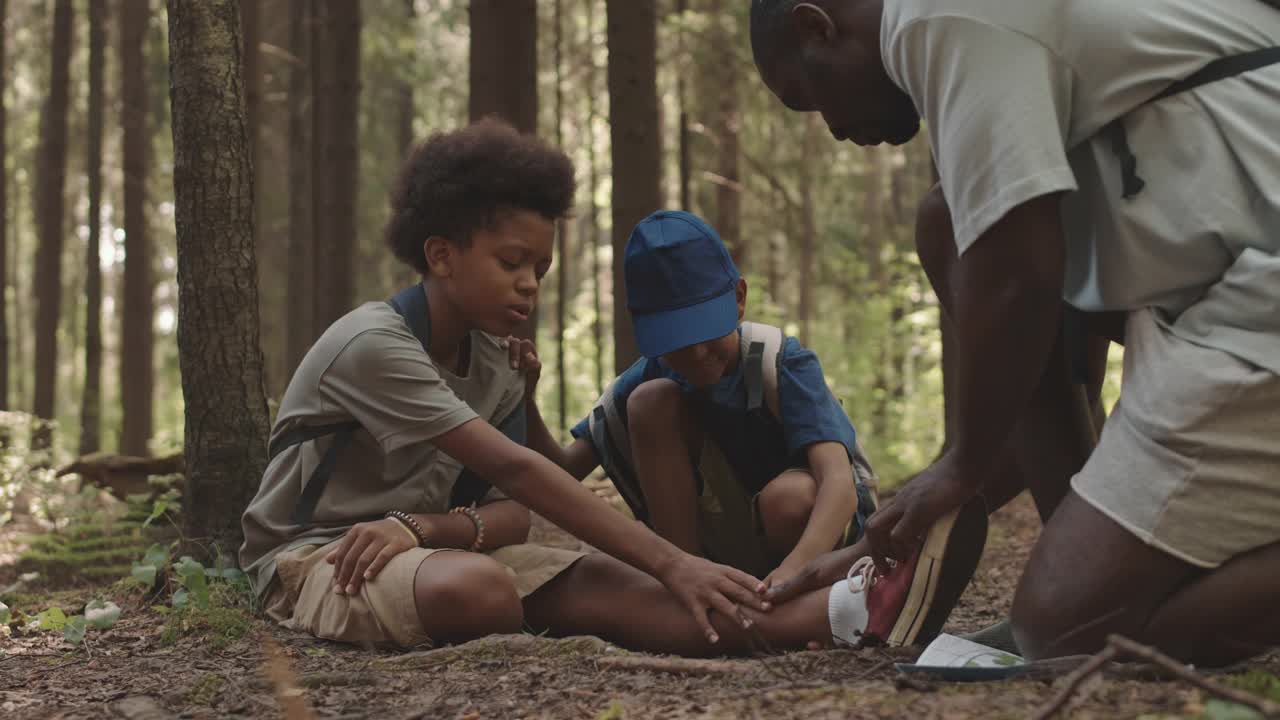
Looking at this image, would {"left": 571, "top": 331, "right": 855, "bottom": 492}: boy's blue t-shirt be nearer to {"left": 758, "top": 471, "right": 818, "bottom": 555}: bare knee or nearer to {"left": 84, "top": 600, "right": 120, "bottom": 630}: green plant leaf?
{"left": 758, "top": 471, "right": 818, "bottom": 555}: bare knee

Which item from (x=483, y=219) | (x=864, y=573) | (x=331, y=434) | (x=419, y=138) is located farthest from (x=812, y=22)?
(x=419, y=138)

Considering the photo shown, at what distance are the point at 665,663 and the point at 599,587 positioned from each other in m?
0.79

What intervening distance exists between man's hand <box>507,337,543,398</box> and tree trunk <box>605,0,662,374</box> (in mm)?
3146

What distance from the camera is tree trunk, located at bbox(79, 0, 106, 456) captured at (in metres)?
13.1

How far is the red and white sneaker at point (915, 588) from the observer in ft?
8.92

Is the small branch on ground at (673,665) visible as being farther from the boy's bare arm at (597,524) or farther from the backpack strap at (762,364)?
the backpack strap at (762,364)

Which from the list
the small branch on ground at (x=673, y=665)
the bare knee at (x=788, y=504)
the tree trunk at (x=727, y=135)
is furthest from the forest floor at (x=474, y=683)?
the tree trunk at (x=727, y=135)

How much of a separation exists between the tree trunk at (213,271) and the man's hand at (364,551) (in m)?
1.17

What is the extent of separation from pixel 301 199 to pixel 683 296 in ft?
29.9

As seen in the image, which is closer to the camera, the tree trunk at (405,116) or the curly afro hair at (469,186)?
the curly afro hair at (469,186)

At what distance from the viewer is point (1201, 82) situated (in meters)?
2.49

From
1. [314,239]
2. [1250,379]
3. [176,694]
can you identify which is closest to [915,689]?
[1250,379]

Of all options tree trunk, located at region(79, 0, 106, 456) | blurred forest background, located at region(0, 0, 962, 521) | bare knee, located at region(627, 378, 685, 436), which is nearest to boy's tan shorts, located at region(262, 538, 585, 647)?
bare knee, located at region(627, 378, 685, 436)

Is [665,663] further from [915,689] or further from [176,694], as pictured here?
[176,694]
